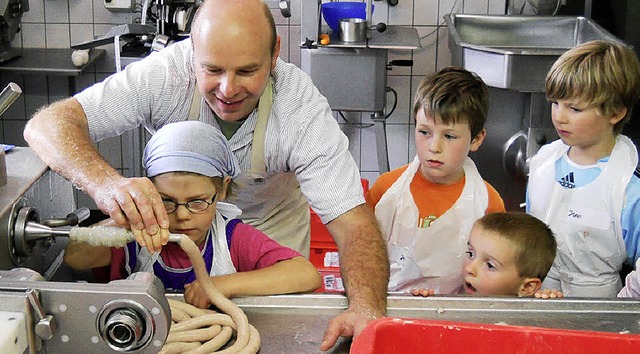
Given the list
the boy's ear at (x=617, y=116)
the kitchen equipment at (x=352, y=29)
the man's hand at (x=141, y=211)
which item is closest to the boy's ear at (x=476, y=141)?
the boy's ear at (x=617, y=116)

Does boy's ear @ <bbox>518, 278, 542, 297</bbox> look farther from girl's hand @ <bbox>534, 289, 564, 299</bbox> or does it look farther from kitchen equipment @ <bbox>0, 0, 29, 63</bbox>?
kitchen equipment @ <bbox>0, 0, 29, 63</bbox>

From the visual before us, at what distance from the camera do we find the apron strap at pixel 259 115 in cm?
195

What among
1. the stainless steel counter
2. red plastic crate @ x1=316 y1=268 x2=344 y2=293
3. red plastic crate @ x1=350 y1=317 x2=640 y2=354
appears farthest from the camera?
red plastic crate @ x1=316 y1=268 x2=344 y2=293

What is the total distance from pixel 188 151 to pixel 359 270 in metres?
0.41

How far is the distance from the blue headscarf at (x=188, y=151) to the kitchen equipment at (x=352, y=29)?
1874 mm

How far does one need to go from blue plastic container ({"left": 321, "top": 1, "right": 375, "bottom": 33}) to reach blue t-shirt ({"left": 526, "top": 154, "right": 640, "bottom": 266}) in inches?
67.8

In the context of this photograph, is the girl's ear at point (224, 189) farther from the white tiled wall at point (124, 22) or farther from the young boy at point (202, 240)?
the white tiled wall at point (124, 22)

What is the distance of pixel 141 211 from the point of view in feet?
4.44

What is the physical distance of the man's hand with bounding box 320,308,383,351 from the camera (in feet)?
4.47

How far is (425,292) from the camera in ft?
5.27

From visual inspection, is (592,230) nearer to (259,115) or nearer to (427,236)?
(427,236)

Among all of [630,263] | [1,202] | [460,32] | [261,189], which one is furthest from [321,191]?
[460,32]

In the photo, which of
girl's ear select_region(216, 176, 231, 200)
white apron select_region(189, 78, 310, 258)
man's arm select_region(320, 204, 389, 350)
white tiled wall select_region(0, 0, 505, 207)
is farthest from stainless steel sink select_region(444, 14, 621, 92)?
girl's ear select_region(216, 176, 231, 200)

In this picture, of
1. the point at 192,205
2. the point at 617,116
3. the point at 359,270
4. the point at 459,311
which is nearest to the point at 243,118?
the point at 192,205
